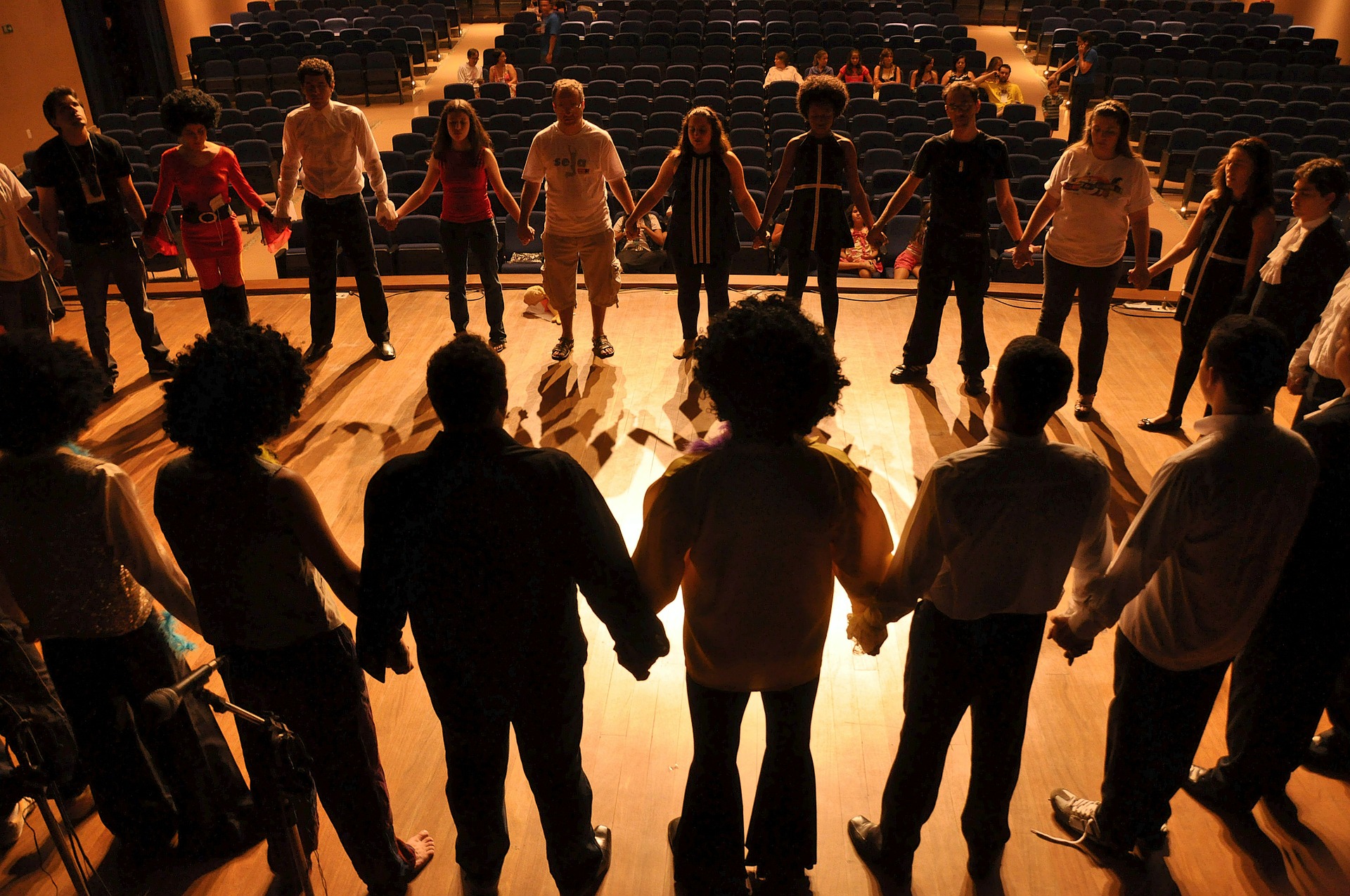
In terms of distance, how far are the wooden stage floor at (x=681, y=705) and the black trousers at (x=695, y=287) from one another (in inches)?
10.3

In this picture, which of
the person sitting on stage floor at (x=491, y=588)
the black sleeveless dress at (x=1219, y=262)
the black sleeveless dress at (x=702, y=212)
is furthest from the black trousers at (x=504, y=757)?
the black sleeveless dress at (x=1219, y=262)

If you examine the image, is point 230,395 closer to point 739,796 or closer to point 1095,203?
point 739,796

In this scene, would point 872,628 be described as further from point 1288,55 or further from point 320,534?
point 1288,55

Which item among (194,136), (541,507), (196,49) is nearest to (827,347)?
(541,507)

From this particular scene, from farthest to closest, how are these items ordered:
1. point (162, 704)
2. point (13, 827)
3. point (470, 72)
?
point (470, 72) < point (13, 827) < point (162, 704)

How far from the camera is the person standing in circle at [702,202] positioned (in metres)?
4.48

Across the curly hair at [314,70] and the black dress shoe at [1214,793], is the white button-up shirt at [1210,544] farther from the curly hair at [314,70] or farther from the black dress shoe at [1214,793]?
the curly hair at [314,70]

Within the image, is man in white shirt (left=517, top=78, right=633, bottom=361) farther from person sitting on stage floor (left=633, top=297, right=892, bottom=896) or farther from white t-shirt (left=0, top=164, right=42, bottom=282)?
person sitting on stage floor (left=633, top=297, right=892, bottom=896)

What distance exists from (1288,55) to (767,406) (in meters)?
13.9

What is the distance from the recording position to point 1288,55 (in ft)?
39.3

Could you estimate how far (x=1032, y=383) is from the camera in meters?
1.73

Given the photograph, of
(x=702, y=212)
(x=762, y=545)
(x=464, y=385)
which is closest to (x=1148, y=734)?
(x=762, y=545)

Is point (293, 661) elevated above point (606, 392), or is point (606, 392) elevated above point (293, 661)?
point (293, 661)

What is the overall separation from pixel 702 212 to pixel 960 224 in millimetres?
1249
